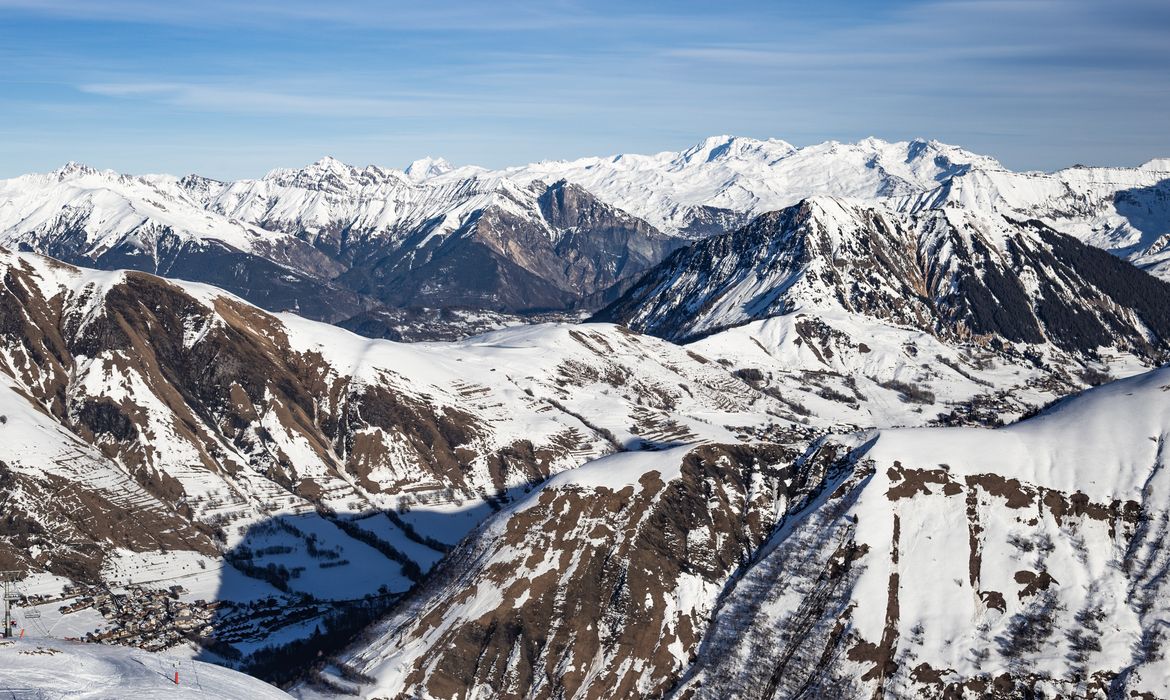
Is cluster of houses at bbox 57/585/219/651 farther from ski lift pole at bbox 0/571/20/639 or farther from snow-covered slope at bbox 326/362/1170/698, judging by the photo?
snow-covered slope at bbox 326/362/1170/698

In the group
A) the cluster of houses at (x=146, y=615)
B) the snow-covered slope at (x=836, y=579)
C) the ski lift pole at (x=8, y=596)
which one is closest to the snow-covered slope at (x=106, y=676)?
the snow-covered slope at (x=836, y=579)

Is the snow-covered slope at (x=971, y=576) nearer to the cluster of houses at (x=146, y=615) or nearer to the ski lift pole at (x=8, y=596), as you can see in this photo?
the cluster of houses at (x=146, y=615)

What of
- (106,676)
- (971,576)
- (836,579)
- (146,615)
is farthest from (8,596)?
(971,576)

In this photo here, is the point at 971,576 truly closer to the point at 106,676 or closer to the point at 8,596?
the point at 106,676

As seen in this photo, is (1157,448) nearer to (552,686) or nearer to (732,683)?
(732,683)

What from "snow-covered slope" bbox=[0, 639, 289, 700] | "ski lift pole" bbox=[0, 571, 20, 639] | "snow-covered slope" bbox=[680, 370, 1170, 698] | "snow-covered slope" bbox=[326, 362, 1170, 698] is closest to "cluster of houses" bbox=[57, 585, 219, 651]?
"ski lift pole" bbox=[0, 571, 20, 639]

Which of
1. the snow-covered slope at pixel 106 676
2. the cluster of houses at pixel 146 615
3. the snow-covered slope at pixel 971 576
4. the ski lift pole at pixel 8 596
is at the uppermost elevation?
the snow-covered slope at pixel 971 576
